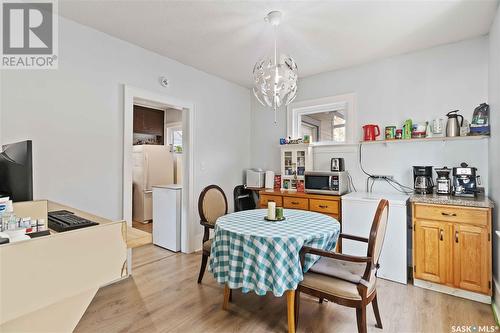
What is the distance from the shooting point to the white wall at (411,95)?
8.92 feet

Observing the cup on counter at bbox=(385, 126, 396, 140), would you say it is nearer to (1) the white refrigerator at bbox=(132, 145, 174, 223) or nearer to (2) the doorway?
(2) the doorway

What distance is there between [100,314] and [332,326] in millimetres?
1864

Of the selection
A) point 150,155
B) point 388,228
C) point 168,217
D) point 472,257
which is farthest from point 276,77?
point 150,155

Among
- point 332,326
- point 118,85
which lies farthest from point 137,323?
point 118,85

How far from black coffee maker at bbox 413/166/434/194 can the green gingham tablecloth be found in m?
1.40

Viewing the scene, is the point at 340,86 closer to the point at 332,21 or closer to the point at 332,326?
the point at 332,21

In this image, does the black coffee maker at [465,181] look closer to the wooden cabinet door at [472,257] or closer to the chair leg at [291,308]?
the wooden cabinet door at [472,257]

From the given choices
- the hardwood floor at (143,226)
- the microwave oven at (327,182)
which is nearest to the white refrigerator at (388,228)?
the microwave oven at (327,182)

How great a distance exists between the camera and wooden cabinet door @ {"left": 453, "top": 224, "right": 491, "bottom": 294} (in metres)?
2.22

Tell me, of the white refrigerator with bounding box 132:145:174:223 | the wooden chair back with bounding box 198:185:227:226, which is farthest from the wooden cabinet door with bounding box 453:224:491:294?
the white refrigerator with bounding box 132:145:174:223

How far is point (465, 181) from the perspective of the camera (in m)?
2.61

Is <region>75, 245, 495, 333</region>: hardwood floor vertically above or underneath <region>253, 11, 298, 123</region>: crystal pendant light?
underneath

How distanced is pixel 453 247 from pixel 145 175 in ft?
16.2

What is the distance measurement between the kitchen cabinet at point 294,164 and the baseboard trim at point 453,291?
176 cm
